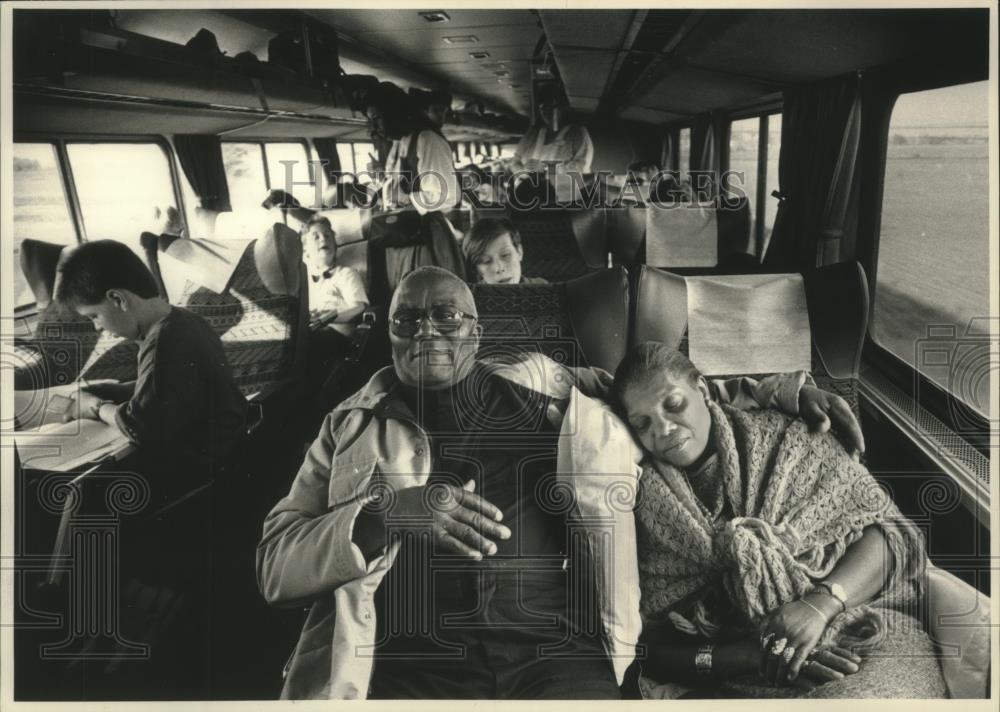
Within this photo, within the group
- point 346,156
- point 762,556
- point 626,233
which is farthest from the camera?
point 626,233

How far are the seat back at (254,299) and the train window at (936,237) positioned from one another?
1794 millimetres

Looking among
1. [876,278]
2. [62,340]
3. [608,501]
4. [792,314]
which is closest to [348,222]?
[62,340]

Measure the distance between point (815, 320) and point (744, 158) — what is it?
1.85 ft

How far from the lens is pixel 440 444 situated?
2.44 meters

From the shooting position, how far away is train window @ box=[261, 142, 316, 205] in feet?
8.01

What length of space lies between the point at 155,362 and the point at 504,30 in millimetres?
1428

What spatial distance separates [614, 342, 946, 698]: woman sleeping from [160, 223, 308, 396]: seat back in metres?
1.00

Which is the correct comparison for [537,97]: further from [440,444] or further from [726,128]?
[440,444]

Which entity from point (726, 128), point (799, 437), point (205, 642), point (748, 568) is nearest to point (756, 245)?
point (726, 128)

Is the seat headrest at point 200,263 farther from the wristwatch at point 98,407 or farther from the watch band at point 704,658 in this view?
the watch band at point 704,658

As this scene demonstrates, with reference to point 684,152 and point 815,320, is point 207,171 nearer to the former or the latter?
point 684,152

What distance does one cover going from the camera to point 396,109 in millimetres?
2473

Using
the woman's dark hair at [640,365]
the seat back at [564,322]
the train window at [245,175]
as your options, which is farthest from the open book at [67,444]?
the woman's dark hair at [640,365]

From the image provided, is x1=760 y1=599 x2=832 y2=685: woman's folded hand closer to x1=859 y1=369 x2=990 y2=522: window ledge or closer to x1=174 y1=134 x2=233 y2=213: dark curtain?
x1=859 y1=369 x2=990 y2=522: window ledge
